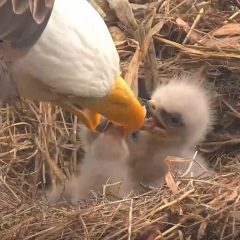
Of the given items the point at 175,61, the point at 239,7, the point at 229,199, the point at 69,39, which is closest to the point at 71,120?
the point at 175,61

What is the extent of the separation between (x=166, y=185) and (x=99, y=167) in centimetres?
34

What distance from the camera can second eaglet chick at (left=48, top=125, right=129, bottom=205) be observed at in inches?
118

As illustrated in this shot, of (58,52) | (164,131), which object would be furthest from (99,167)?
(58,52)

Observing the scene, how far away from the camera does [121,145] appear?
3021 mm

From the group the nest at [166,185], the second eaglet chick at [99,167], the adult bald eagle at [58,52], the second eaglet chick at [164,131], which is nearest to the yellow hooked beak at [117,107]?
the adult bald eagle at [58,52]

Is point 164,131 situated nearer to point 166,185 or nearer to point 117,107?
point 166,185

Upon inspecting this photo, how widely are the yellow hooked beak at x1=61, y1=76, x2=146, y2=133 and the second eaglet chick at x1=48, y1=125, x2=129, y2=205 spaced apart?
1.37 ft

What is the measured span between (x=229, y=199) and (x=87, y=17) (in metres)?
0.67

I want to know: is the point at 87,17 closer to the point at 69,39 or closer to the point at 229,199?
the point at 69,39

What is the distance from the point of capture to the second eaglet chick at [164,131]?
3.11 meters

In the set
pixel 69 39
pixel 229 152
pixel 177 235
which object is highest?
pixel 69 39

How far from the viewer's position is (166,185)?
9.14 feet

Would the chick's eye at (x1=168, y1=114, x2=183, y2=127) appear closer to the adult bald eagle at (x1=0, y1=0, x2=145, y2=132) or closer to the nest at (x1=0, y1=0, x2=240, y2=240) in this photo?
the nest at (x1=0, y1=0, x2=240, y2=240)

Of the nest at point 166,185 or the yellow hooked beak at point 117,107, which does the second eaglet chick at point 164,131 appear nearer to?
the nest at point 166,185
